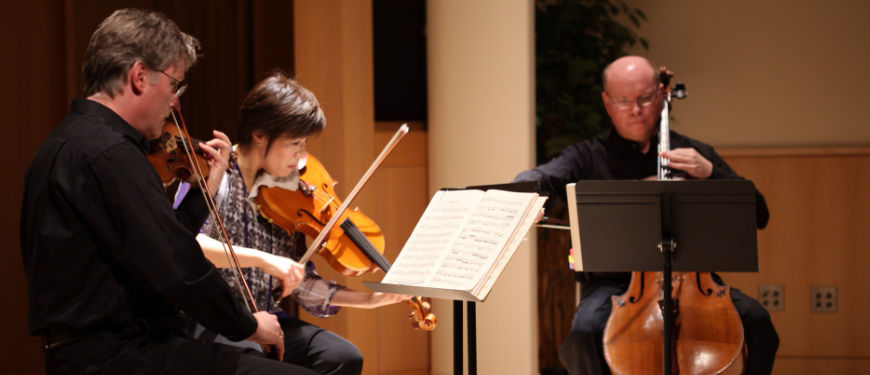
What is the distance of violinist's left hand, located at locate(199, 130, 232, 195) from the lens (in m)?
1.91

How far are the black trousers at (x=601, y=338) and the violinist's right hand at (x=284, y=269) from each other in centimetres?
100

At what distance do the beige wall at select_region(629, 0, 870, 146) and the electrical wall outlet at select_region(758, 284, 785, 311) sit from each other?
2.24ft

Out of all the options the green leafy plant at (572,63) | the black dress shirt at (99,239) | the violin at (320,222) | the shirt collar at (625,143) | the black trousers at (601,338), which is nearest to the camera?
the black dress shirt at (99,239)

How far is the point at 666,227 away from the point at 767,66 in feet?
6.76

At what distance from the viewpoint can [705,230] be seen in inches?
82.8

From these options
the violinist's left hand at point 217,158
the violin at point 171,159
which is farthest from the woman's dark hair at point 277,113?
the violin at point 171,159

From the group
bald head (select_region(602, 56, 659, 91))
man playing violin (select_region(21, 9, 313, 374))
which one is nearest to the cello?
bald head (select_region(602, 56, 659, 91))

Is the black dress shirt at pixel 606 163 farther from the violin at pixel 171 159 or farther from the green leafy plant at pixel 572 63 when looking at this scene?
the violin at pixel 171 159

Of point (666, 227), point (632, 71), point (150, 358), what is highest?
point (632, 71)

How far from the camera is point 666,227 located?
6.93ft

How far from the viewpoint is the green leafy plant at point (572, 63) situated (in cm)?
354

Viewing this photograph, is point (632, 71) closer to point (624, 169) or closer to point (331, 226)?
point (624, 169)

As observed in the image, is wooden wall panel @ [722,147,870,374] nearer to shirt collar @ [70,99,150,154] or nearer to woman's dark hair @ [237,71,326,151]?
woman's dark hair @ [237,71,326,151]

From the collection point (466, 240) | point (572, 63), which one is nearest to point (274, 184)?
point (466, 240)
